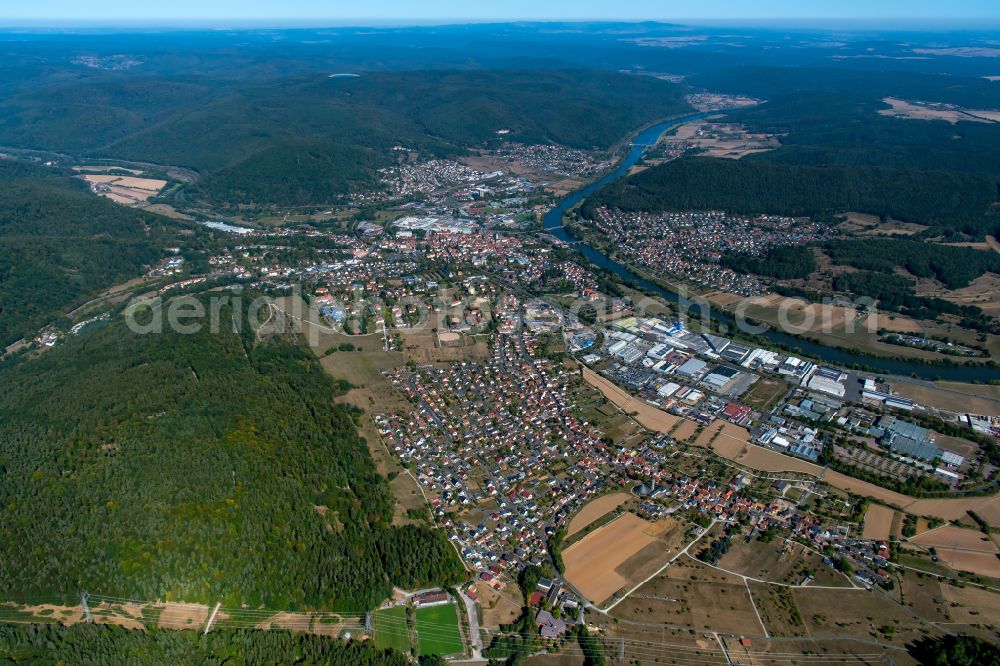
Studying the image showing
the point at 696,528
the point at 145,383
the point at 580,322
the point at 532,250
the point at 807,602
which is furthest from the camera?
the point at 532,250

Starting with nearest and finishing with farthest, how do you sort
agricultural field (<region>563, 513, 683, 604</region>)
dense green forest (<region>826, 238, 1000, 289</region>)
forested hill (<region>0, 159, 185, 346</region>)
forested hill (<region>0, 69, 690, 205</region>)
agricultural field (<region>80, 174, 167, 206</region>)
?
agricultural field (<region>563, 513, 683, 604</region>) < forested hill (<region>0, 159, 185, 346</region>) < dense green forest (<region>826, 238, 1000, 289</region>) < agricultural field (<region>80, 174, 167, 206</region>) < forested hill (<region>0, 69, 690, 205</region>)

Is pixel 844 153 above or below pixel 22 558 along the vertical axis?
above

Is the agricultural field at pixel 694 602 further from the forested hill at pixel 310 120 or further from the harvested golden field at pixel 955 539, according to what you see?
the forested hill at pixel 310 120

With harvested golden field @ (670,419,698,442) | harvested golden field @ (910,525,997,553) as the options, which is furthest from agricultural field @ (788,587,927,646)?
harvested golden field @ (670,419,698,442)

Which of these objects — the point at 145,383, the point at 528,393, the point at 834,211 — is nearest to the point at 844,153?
the point at 834,211

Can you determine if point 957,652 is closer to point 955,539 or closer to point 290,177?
point 955,539

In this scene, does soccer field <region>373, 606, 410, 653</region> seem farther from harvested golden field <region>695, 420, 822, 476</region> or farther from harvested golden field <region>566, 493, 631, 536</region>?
harvested golden field <region>695, 420, 822, 476</region>

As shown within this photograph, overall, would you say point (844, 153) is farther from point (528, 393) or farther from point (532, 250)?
point (528, 393)
